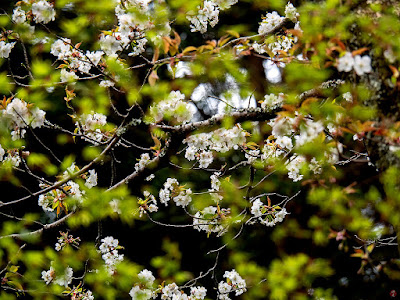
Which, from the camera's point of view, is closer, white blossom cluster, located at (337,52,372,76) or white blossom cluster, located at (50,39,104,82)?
white blossom cluster, located at (337,52,372,76)

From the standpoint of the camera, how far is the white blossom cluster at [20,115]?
5.20 feet

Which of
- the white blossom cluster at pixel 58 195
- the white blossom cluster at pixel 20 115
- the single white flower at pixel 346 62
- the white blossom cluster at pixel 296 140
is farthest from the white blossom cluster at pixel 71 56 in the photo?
the single white flower at pixel 346 62

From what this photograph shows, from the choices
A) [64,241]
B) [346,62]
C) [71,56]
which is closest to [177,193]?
[64,241]

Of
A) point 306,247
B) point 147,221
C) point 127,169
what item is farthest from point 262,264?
point 127,169

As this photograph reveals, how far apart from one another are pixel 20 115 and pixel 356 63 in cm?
127

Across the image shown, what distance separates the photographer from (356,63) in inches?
40.5

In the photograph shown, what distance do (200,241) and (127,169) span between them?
3.61ft

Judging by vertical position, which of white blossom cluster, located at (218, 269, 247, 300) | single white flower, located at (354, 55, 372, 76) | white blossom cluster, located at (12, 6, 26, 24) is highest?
single white flower, located at (354, 55, 372, 76)

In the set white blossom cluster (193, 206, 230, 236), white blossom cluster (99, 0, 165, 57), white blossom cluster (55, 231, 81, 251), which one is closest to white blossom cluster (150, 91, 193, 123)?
white blossom cluster (99, 0, 165, 57)

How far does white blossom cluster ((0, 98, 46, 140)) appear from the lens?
1.58 m

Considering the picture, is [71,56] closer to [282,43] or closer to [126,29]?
[126,29]

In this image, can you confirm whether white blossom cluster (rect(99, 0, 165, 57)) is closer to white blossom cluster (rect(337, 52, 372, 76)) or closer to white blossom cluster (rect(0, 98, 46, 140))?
white blossom cluster (rect(0, 98, 46, 140))

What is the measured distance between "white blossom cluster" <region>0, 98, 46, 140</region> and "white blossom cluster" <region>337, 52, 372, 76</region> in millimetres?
1193

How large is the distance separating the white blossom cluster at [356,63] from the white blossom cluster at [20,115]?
119 cm
